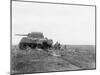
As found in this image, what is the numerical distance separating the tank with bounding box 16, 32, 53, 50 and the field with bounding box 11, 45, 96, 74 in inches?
2.0

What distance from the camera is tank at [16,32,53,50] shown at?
2004 millimetres

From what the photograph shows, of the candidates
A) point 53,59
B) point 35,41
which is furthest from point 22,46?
point 53,59

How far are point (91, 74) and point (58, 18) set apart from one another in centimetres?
84

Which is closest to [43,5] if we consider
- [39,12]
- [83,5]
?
[39,12]

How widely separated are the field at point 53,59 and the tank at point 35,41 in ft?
0.17

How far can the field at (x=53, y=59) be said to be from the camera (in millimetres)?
1979

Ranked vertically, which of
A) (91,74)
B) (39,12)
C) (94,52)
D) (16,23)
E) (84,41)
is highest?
(39,12)

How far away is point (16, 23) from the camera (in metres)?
1.98

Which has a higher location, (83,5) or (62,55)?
(83,5)

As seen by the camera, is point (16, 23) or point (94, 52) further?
point (94, 52)

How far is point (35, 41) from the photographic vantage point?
6.71ft

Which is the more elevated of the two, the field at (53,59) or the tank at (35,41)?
→ the tank at (35,41)

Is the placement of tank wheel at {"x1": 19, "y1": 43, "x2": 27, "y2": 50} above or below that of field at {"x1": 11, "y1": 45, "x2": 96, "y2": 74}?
above

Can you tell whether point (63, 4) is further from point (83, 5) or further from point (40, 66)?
point (40, 66)
